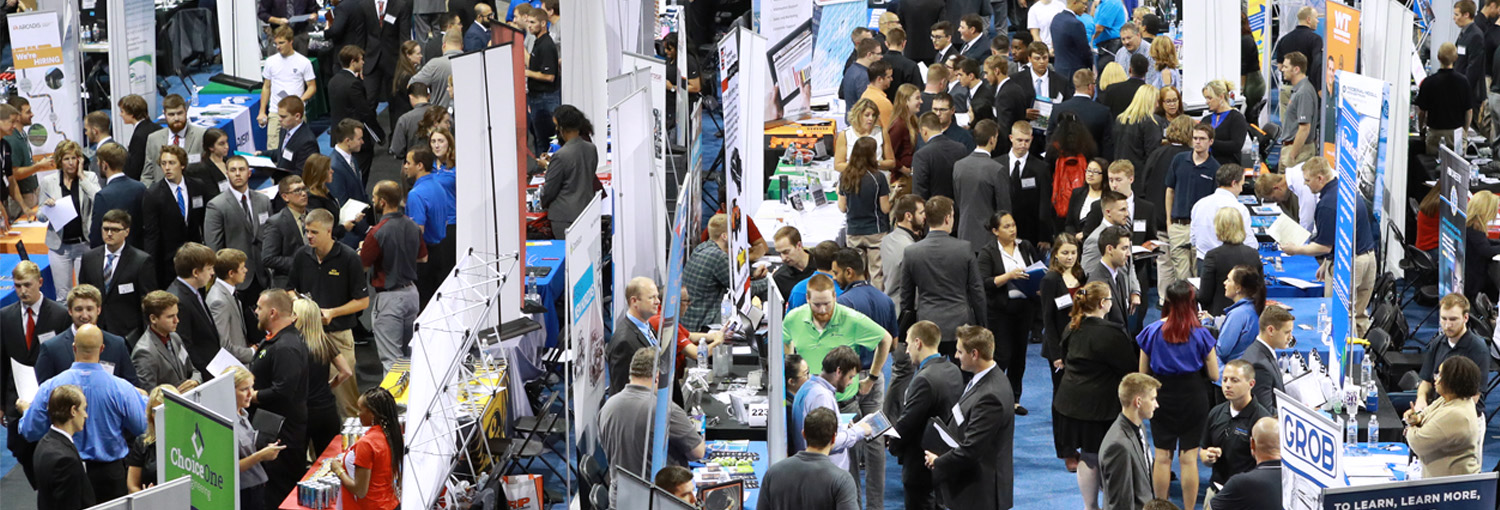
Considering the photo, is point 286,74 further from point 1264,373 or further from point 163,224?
point 1264,373

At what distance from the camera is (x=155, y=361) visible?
7207 mm

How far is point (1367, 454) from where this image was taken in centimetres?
730

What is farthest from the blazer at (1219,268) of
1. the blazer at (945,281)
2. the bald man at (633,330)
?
the bald man at (633,330)

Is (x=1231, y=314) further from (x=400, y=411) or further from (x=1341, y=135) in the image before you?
(x=400, y=411)

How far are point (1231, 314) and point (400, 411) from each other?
12.7ft

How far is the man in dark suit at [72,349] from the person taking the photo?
7078mm

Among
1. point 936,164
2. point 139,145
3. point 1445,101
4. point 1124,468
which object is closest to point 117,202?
point 139,145

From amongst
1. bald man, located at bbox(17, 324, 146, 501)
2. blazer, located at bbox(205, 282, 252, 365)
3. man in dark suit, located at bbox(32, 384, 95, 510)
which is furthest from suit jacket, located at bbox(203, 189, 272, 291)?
man in dark suit, located at bbox(32, 384, 95, 510)

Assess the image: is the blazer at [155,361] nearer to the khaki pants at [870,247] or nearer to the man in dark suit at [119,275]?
the man in dark suit at [119,275]

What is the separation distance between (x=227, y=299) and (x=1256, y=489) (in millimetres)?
4744

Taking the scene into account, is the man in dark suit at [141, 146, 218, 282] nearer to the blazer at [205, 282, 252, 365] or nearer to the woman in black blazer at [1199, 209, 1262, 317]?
the blazer at [205, 282, 252, 365]

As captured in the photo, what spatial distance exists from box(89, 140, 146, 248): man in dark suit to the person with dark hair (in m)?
5.33

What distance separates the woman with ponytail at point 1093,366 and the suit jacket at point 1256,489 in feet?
3.71

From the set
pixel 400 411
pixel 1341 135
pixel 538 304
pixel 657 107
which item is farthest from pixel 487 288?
pixel 1341 135
